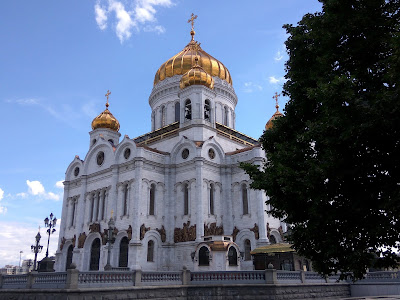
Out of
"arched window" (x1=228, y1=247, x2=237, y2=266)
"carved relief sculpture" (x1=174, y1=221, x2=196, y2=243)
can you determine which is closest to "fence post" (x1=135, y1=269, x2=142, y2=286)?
"arched window" (x1=228, y1=247, x2=237, y2=266)

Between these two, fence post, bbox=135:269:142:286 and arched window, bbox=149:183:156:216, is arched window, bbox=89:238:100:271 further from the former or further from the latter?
fence post, bbox=135:269:142:286

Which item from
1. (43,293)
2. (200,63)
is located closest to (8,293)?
(43,293)

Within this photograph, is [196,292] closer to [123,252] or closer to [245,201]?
[123,252]

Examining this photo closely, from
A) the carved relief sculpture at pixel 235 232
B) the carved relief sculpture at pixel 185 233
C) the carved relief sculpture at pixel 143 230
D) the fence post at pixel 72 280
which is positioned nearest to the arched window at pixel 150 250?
the carved relief sculpture at pixel 143 230

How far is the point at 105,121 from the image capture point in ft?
122

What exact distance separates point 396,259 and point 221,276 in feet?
35.0

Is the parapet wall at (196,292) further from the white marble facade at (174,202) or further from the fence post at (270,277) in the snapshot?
the white marble facade at (174,202)

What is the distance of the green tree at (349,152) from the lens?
7.64m

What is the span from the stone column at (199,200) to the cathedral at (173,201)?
7cm

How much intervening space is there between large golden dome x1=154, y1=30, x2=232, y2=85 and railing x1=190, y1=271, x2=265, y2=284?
2363 cm

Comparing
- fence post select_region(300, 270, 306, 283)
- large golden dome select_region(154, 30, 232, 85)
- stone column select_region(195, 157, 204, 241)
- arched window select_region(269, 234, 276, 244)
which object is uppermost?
large golden dome select_region(154, 30, 232, 85)

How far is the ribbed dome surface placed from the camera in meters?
37.3

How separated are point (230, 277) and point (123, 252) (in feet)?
41.0

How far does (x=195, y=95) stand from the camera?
32.2m
